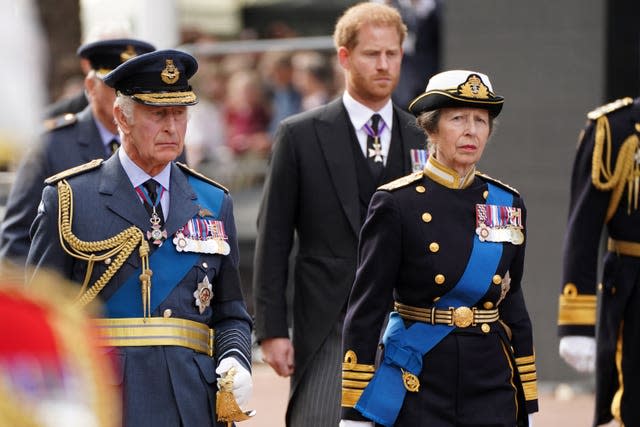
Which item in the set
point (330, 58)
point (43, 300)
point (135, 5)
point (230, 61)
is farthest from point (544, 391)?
point (43, 300)

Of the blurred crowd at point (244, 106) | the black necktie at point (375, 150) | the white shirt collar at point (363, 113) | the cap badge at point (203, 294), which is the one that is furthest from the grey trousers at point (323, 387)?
the blurred crowd at point (244, 106)

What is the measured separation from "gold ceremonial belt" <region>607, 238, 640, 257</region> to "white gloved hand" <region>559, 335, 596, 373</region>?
0.40m

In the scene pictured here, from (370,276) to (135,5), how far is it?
7867 millimetres

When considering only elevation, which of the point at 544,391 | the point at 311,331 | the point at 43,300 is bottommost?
the point at 544,391

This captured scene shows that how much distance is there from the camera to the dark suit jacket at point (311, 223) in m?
5.72

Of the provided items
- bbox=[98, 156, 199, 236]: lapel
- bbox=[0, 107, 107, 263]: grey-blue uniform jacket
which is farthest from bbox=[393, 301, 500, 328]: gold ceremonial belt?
bbox=[0, 107, 107, 263]: grey-blue uniform jacket

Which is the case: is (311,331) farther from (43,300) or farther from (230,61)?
(230,61)

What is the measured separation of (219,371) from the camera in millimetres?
4465

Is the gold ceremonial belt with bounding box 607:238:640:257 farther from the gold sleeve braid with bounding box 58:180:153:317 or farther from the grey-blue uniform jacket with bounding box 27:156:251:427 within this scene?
the gold sleeve braid with bounding box 58:180:153:317

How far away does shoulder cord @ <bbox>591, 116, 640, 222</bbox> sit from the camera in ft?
19.9

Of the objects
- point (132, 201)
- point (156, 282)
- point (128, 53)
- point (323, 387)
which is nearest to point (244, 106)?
point (128, 53)

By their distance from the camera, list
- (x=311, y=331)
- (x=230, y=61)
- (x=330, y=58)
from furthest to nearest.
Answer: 1. (x=230, y=61)
2. (x=330, y=58)
3. (x=311, y=331)

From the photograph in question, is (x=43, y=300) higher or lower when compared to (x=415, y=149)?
higher

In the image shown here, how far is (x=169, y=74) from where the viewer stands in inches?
182
